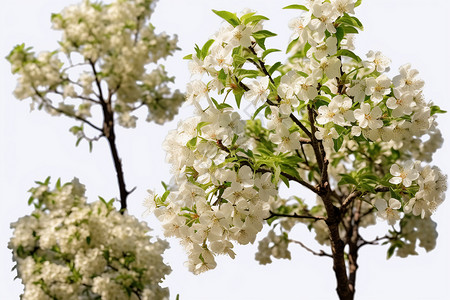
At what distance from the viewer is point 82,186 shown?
457cm

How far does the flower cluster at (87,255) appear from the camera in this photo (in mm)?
3992

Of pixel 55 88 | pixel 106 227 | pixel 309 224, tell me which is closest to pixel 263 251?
pixel 309 224

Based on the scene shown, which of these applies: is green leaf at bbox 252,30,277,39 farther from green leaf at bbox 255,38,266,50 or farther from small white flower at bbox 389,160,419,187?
small white flower at bbox 389,160,419,187

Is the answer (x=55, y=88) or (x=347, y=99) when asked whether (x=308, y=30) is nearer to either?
(x=347, y=99)

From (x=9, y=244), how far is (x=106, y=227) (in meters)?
0.71

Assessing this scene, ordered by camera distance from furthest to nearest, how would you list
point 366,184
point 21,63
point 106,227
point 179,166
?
1. point 21,63
2. point 106,227
3. point 366,184
4. point 179,166

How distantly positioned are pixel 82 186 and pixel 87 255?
Result: 0.69 m

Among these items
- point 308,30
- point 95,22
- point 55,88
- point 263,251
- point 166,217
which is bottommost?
point 166,217

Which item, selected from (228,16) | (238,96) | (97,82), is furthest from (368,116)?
(97,82)

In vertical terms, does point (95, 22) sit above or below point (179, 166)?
above

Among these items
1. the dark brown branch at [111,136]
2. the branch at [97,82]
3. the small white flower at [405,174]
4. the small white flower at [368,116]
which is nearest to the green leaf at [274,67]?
the small white flower at [368,116]

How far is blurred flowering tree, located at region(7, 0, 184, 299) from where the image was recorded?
159 inches

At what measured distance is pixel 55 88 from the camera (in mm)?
5777

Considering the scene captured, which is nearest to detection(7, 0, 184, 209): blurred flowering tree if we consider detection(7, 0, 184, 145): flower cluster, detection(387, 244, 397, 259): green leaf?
detection(7, 0, 184, 145): flower cluster
